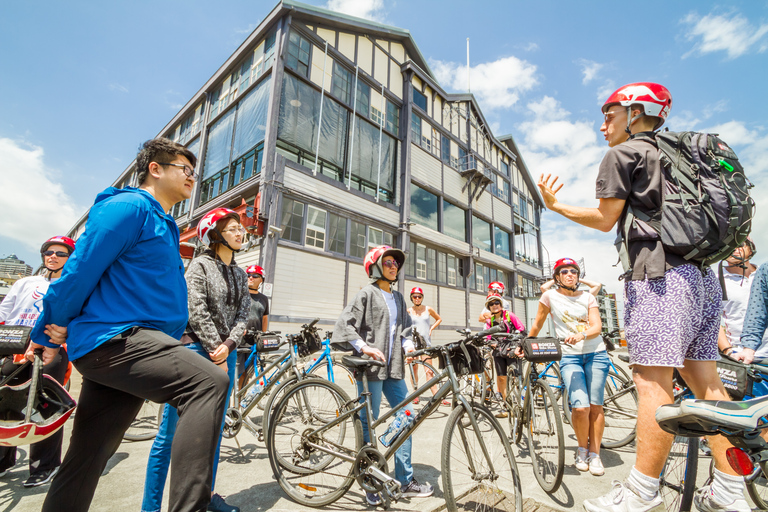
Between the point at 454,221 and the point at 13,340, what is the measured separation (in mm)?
18651

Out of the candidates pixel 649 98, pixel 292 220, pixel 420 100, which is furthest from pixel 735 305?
pixel 420 100

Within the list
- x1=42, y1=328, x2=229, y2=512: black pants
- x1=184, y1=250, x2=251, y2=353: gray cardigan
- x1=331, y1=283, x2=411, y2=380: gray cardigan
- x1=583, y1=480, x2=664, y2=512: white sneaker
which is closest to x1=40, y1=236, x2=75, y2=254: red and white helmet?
x1=184, y1=250, x2=251, y2=353: gray cardigan

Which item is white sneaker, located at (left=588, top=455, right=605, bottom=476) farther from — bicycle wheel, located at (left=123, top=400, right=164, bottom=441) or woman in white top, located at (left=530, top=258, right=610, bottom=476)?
bicycle wheel, located at (left=123, top=400, right=164, bottom=441)

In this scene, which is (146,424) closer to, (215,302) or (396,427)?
(215,302)

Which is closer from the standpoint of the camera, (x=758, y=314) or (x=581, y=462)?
(x=758, y=314)

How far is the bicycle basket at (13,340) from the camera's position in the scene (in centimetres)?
277

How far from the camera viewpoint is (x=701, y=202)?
1627 mm

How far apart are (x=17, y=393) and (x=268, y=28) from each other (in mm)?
15084

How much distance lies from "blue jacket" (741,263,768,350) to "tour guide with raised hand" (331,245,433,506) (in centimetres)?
303

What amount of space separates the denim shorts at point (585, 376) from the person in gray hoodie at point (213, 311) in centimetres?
317

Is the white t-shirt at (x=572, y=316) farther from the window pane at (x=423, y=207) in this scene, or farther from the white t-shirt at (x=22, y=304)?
the window pane at (x=423, y=207)

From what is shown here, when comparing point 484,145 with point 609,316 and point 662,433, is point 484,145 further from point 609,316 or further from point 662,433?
point 609,316

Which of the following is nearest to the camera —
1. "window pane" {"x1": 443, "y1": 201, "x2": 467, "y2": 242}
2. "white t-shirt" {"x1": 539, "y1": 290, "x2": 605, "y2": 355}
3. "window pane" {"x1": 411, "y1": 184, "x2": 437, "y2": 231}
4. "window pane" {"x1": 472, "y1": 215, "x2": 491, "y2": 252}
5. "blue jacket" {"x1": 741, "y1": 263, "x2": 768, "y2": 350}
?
"blue jacket" {"x1": 741, "y1": 263, "x2": 768, "y2": 350}

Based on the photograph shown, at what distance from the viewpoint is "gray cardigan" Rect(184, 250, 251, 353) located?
273 centimetres
